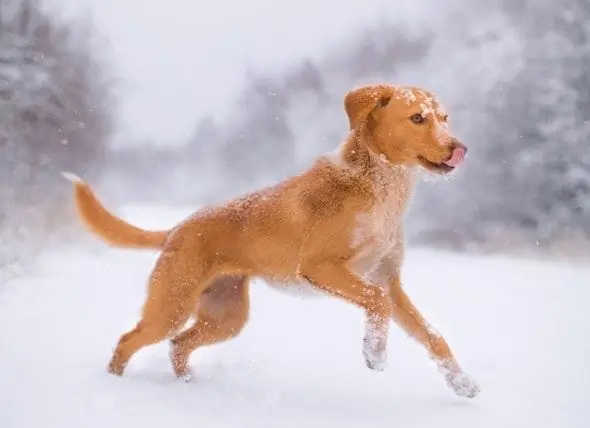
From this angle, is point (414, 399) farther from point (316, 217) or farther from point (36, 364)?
point (36, 364)

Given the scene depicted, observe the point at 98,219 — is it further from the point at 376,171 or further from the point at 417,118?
the point at 417,118

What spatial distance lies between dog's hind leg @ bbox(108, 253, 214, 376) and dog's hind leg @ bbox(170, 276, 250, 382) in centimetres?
12

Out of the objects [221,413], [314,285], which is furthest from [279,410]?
[314,285]

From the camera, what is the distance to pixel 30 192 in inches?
70.5

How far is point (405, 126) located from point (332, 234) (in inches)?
11.5

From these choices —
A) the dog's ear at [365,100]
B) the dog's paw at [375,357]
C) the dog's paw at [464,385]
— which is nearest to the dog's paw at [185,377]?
the dog's paw at [375,357]

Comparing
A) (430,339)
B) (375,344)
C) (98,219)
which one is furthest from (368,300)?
(98,219)

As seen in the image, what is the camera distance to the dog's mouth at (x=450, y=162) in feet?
4.10

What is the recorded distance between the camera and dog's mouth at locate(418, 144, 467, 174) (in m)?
1.25

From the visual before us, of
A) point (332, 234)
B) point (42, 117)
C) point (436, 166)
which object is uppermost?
point (42, 117)

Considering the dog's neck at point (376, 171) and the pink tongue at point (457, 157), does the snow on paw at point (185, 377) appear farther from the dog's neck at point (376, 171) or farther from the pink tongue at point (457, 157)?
the pink tongue at point (457, 157)

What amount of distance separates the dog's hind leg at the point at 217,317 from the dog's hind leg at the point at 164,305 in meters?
0.12

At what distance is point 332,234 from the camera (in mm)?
1393

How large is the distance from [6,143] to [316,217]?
0.99m
